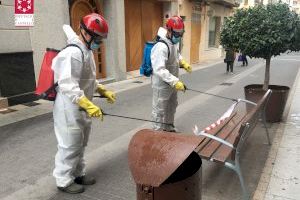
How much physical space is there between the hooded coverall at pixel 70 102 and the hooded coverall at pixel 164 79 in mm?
1255

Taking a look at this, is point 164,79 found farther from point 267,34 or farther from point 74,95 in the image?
point 267,34

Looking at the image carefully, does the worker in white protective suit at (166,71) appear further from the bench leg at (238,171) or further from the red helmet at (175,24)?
the bench leg at (238,171)

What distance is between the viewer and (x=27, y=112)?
23.0 feet

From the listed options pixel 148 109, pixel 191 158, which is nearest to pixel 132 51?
pixel 148 109

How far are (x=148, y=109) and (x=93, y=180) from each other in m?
3.72

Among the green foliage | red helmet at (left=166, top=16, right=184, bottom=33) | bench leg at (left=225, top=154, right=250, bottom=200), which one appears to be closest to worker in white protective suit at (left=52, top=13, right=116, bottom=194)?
bench leg at (left=225, top=154, right=250, bottom=200)

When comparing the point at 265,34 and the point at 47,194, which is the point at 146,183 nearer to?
the point at 47,194

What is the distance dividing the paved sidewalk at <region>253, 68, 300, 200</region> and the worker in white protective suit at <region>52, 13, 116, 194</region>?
77.6 inches

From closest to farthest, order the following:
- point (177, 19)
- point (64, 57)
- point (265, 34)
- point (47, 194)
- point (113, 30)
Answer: point (64, 57) < point (47, 194) < point (177, 19) < point (265, 34) < point (113, 30)

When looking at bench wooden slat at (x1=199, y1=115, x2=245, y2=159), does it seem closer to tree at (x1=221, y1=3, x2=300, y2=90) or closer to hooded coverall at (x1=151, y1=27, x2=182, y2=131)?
hooded coverall at (x1=151, y1=27, x2=182, y2=131)

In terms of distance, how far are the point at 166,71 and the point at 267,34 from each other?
2.12m

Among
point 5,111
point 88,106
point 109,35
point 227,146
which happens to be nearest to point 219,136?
point 227,146

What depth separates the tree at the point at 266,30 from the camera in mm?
5434

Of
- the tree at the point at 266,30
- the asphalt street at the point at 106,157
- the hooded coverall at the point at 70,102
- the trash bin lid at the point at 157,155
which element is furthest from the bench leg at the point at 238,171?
the tree at the point at 266,30
